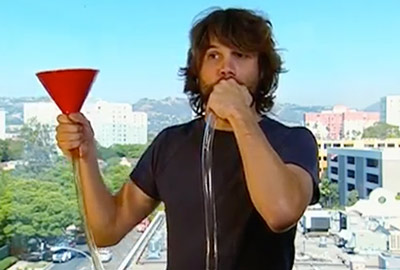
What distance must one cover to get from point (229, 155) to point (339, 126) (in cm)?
93

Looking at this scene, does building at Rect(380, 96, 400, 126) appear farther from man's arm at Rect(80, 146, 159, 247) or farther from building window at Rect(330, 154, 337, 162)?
man's arm at Rect(80, 146, 159, 247)

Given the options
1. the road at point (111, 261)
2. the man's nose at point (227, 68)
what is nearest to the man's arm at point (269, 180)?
the man's nose at point (227, 68)

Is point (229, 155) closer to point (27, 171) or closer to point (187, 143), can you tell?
point (187, 143)

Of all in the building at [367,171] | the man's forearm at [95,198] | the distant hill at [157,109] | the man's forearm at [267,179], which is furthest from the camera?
the building at [367,171]

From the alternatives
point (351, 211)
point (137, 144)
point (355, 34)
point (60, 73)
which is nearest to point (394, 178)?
point (351, 211)

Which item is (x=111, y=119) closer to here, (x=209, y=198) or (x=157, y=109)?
(x=157, y=109)

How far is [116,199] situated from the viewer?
900 mm

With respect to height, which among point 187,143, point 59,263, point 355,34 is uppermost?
point 355,34

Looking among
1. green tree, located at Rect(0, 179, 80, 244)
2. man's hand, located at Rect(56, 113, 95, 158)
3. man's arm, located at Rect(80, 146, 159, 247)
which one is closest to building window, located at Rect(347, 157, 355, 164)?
green tree, located at Rect(0, 179, 80, 244)

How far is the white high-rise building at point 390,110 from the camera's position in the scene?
5.54ft

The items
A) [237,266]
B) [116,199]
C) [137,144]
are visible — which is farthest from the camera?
[137,144]

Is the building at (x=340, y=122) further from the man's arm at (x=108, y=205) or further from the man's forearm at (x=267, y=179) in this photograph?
the man's forearm at (x=267, y=179)

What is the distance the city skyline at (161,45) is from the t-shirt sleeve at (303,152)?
0.87m

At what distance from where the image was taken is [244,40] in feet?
2.67
